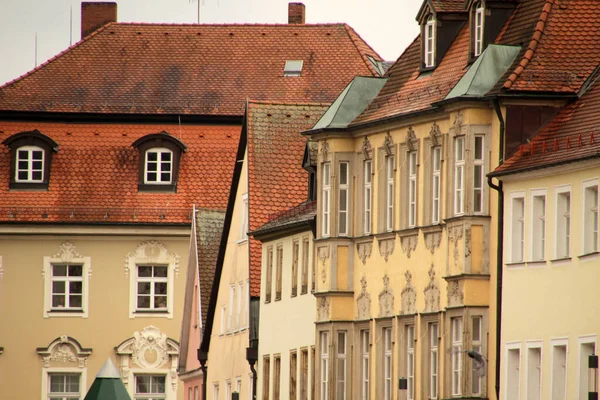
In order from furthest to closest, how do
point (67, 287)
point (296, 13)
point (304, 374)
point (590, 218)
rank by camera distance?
point (296, 13)
point (67, 287)
point (304, 374)
point (590, 218)

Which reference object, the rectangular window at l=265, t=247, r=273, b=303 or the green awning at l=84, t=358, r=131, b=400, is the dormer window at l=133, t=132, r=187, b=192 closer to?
the rectangular window at l=265, t=247, r=273, b=303

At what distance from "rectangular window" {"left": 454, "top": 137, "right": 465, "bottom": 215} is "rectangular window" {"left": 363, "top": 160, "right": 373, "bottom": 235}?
5.64 metres

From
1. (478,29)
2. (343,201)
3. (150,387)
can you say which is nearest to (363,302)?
(343,201)

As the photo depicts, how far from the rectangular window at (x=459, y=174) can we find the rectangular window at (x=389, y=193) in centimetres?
436

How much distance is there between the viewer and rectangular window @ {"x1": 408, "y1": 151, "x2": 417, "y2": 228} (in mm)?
55969

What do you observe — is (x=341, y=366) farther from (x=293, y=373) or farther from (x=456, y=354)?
(x=456, y=354)

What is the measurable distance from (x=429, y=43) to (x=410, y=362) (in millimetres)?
7300

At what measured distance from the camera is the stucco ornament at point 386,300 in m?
56.6

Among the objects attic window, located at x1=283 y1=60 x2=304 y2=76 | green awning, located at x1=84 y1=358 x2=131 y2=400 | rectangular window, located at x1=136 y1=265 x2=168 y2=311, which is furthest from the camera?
attic window, located at x1=283 y1=60 x2=304 y2=76

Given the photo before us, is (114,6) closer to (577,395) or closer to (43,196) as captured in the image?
(43,196)

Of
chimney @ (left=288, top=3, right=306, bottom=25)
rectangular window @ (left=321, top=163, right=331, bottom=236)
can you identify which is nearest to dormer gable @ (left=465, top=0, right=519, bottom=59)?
rectangular window @ (left=321, top=163, right=331, bottom=236)

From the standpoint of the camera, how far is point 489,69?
52406mm

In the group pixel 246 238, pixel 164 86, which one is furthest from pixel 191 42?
pixel 246 238

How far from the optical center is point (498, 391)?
165 feet
